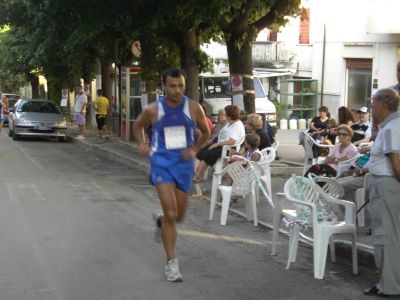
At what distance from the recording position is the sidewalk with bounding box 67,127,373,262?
7836 mm

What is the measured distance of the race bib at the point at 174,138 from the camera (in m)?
6.17

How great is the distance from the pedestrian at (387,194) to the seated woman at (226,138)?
17.6 ft

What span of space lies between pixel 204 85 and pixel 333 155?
13.4m

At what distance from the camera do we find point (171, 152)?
20.3 feet

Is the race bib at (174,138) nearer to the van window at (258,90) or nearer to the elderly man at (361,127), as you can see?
the elderly man at (361,127)

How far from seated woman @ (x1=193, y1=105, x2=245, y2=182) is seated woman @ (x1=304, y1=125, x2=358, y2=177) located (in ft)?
6.87

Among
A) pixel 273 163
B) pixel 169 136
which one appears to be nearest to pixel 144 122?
pixel 169 136

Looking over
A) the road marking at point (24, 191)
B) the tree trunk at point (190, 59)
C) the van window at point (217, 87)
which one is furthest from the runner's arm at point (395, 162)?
the van window at point (217, 87)

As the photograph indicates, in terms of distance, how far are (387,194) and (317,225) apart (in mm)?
879

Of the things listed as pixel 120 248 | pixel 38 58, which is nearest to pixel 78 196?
pixel 120 248

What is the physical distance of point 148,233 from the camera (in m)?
8.28

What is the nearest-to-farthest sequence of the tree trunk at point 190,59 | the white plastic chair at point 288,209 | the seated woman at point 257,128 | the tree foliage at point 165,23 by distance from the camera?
the white plastic chair at point 288,209
the seated woman at point 257,128
the tree foliage at point 165,23
the tree trunk at point 190,59

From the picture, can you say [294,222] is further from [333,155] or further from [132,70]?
[132,70]

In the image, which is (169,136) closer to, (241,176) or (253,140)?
(241,176)
